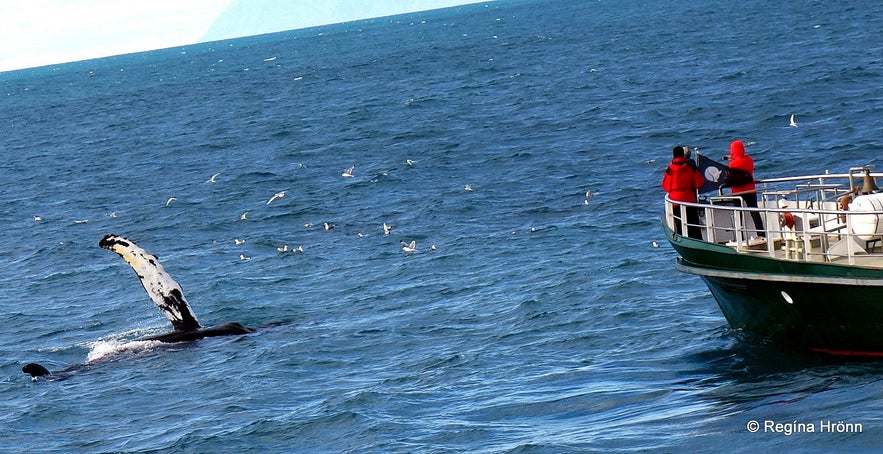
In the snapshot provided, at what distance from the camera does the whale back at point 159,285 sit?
24.2 meters

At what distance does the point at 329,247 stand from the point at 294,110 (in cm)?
5513

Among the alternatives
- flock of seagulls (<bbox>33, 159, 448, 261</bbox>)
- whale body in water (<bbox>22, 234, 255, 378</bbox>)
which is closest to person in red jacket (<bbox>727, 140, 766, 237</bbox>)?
whale body in water (<bbox>22, 234, 255, 378</bbox>)

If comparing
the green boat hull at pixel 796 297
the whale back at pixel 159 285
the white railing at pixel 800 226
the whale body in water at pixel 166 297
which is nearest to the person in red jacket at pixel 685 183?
the white railing at pixel 800 226

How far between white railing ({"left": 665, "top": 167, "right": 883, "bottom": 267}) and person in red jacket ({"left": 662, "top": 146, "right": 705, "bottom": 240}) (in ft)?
0.21

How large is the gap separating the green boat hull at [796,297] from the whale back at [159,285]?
1035 cm

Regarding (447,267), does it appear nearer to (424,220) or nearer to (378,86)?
(424,220)

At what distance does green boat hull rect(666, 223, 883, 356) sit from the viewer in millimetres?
15906

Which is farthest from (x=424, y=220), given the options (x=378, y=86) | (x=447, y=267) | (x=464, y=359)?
(x=378, y=86)

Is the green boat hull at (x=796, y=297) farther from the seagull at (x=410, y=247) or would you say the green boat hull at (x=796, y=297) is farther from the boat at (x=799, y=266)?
the seagull at (x=410, y=247)

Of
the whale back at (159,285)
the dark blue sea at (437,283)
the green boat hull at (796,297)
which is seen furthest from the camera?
the whale back at (159,285)

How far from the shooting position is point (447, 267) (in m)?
29.0

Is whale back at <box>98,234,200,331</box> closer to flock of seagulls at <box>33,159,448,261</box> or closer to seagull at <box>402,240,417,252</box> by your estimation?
seagull at <box>402,240,417,252</box>

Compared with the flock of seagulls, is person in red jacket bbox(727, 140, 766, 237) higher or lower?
higher

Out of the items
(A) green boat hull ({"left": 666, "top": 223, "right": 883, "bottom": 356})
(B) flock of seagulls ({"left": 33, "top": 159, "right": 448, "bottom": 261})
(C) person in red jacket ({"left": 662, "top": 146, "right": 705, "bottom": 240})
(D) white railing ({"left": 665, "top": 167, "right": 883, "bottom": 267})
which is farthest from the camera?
(B) flock of seagulls ({"left": 33, "top": 159, "right": 448, "bottom": 261})
